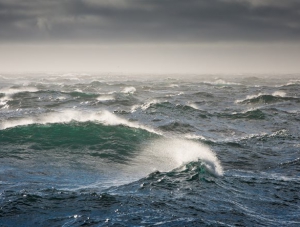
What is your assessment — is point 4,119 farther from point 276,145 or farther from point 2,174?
point 276,145

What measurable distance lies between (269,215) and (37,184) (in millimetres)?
7545

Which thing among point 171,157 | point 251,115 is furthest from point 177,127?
point 251,115

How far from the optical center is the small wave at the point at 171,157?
43.3ft

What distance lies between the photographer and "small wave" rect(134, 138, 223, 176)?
520 inches

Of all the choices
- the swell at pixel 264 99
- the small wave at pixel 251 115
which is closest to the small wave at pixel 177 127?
the small wave at pixel 251 115

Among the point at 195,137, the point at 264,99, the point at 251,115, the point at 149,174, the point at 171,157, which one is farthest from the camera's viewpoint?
the point at 264,99

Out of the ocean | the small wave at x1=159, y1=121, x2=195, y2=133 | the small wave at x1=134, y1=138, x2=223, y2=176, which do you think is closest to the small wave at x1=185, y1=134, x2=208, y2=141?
the ocean

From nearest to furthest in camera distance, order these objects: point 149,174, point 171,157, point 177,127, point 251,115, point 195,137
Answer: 1. point 149,174
2. point 171,157
3. point 195,137
4. point 177,127
5. point 251,115

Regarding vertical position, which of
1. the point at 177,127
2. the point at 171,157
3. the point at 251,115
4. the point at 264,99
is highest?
the point at 264,99

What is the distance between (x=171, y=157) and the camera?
15.2 meters

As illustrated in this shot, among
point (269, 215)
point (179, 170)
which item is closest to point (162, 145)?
point (179, 170)

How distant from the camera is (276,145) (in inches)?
704

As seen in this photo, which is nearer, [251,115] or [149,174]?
[149,174]

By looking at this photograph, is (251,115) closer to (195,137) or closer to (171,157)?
(195,137)
